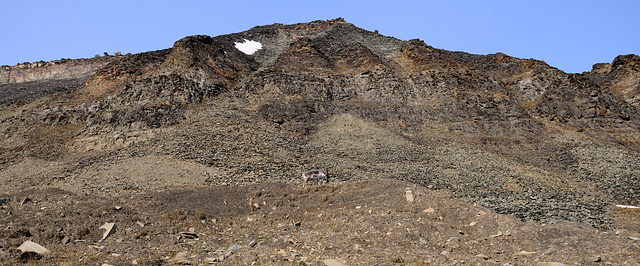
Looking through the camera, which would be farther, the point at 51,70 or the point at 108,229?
the point at 51,70

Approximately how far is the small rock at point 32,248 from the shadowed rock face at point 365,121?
10.3 m

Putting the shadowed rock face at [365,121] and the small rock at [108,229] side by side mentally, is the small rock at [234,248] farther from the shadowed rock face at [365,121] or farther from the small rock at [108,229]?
the shadowed rock face at [365,121]

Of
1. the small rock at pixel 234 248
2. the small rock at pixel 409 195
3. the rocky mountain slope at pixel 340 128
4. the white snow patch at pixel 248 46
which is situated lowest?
the small rock at pixel 234 248

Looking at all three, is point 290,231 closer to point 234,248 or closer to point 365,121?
point 234,248

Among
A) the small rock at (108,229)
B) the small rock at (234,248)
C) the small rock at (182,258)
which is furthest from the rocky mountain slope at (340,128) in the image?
the small rock at (182,258)

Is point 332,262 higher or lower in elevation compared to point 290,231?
higher

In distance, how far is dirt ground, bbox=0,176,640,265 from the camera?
421 inches

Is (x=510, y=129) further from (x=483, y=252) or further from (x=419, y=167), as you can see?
(x=483, y=252)

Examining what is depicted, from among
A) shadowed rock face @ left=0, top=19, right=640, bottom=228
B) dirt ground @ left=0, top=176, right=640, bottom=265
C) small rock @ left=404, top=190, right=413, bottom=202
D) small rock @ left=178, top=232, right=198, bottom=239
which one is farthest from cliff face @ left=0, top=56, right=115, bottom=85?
small rock @ left=404, top=190, right=413, bottom=202

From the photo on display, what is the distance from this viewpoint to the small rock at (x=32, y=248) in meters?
9.98

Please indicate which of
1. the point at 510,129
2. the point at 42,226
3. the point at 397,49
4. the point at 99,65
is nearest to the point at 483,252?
the point at 42,226

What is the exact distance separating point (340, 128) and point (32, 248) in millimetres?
22060

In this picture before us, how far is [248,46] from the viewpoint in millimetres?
50344

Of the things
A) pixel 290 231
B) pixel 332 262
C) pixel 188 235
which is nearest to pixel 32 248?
pixel 188 235
